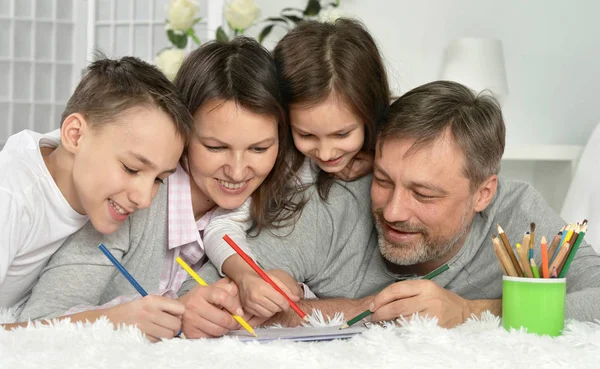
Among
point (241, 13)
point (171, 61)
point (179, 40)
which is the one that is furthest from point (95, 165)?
point (179, 40)

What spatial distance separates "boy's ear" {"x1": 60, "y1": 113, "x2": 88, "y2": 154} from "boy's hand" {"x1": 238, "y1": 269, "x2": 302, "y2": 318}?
0.42 metres

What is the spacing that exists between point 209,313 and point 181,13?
2152mm

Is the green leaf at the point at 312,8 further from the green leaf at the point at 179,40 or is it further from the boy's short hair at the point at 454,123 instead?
the boy's short hair at the point at 454,123

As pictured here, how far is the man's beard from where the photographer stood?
171 centimetres

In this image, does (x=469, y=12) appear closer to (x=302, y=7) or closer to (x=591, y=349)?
(x=302, y=7)

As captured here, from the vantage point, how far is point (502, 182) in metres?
1.90

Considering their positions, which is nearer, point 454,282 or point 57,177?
point 57,177

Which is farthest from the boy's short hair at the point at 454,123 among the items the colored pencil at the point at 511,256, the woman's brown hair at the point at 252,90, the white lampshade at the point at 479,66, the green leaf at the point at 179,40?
the green leaf at the point at 179,40

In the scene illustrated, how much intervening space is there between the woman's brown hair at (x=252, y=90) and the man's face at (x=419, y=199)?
24cm

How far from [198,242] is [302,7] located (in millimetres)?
2310

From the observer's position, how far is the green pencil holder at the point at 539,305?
127 centimetres

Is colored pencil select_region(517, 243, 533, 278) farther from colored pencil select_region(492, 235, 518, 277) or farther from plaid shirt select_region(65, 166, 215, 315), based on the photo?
plaid shirt select_region(65, 166, 215, 315)

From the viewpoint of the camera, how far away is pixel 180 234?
1.74 meters

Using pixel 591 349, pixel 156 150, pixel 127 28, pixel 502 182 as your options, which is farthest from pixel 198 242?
pixel 127 28
